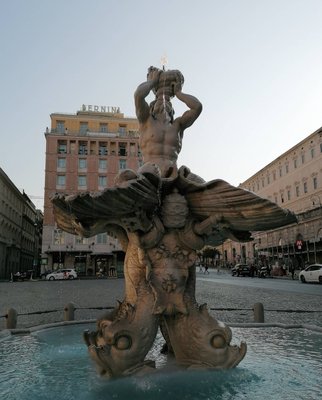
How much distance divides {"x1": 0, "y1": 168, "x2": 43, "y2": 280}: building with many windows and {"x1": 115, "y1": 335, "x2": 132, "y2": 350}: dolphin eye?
133 feet

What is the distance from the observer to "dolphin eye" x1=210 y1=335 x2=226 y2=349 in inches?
145

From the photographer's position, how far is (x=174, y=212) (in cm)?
388

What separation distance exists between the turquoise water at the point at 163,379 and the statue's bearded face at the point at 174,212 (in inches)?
54.3

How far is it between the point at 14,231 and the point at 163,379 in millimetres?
58772

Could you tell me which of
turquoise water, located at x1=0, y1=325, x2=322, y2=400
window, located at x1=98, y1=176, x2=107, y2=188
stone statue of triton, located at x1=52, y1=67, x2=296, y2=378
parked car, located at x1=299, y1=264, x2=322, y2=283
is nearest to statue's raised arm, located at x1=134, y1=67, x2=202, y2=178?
stone statue of triton, located at x1=52, y1=67, x2=296, y2=378

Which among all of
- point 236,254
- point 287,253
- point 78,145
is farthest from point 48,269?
point 236,254

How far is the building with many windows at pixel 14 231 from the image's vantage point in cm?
5009

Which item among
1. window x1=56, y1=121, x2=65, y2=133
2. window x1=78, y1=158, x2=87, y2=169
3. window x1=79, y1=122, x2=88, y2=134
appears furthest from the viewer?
window x1=79, y1=122, x2=88, y2=134

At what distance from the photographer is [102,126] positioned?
61.1 meters

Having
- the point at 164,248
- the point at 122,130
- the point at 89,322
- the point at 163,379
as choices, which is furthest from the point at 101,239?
the point at 163,379

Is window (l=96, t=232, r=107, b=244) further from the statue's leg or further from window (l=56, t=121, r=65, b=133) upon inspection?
the statue's leg

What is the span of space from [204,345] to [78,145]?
55.0 meters

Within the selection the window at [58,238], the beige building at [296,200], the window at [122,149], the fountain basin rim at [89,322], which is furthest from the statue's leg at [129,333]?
the window at [122,149]

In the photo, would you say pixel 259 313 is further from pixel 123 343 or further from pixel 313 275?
pixel 313 275
